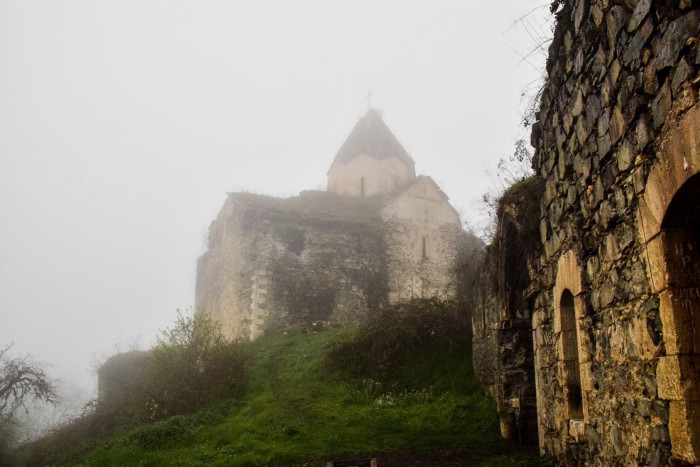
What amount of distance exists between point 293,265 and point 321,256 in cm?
150

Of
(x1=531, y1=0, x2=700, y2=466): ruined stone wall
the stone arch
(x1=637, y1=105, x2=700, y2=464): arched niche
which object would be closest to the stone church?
the stone arch

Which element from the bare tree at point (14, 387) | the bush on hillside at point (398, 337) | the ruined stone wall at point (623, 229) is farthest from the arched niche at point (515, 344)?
the bare tree at point (14, 387)

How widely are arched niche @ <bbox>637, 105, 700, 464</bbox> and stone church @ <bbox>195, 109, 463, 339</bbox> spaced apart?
19.1 metres

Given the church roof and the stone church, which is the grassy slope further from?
the church roof

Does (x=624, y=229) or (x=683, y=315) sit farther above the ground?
(x=624, y=229)

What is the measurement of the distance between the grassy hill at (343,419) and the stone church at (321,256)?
5954 millimetres

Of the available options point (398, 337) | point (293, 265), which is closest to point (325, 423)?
point (398, 337)

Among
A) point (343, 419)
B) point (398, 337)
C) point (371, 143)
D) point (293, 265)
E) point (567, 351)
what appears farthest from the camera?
point (371, 143)

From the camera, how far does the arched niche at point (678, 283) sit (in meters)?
2.95

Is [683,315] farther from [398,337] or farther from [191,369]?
[191,369]

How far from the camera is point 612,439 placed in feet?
13.8

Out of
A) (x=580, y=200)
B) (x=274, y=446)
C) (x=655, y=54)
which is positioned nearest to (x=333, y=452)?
(x=274, y=446)

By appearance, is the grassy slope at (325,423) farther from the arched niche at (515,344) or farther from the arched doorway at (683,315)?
the arched doorway at (683,315)

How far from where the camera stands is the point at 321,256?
2469cm
